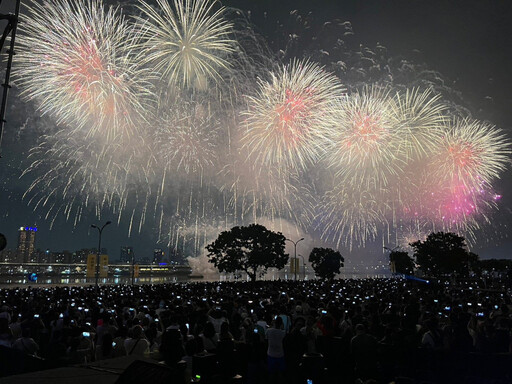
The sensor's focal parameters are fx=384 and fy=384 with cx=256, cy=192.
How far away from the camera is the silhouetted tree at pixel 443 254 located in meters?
76.8

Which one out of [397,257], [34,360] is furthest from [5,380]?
[397,257]

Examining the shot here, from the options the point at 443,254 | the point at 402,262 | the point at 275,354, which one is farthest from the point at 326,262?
the point at 275,354

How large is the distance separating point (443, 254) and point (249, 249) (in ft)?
131

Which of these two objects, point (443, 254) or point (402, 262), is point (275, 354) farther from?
point (402, 262)

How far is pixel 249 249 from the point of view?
228 ft

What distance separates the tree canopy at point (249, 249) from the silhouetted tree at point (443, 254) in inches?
1234

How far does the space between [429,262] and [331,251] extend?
21350mm

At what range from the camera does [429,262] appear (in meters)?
79.2

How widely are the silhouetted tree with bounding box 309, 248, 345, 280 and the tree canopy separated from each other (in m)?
19.4

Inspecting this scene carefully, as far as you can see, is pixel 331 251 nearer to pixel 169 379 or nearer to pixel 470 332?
pixel 470 332

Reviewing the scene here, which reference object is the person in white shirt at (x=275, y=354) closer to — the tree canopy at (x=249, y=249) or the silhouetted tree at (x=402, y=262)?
the tree canopy at (x=249, y=249)

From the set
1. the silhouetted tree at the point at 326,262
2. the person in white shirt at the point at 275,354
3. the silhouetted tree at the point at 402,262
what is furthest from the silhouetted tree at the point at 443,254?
the person in white shirt at the point at 275,354

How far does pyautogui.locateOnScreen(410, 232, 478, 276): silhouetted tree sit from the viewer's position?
76.8m

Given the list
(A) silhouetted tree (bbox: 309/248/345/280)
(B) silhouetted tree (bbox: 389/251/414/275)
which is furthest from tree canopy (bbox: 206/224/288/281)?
(B) silhouetted tree (bbox: 389/251/414/275)
